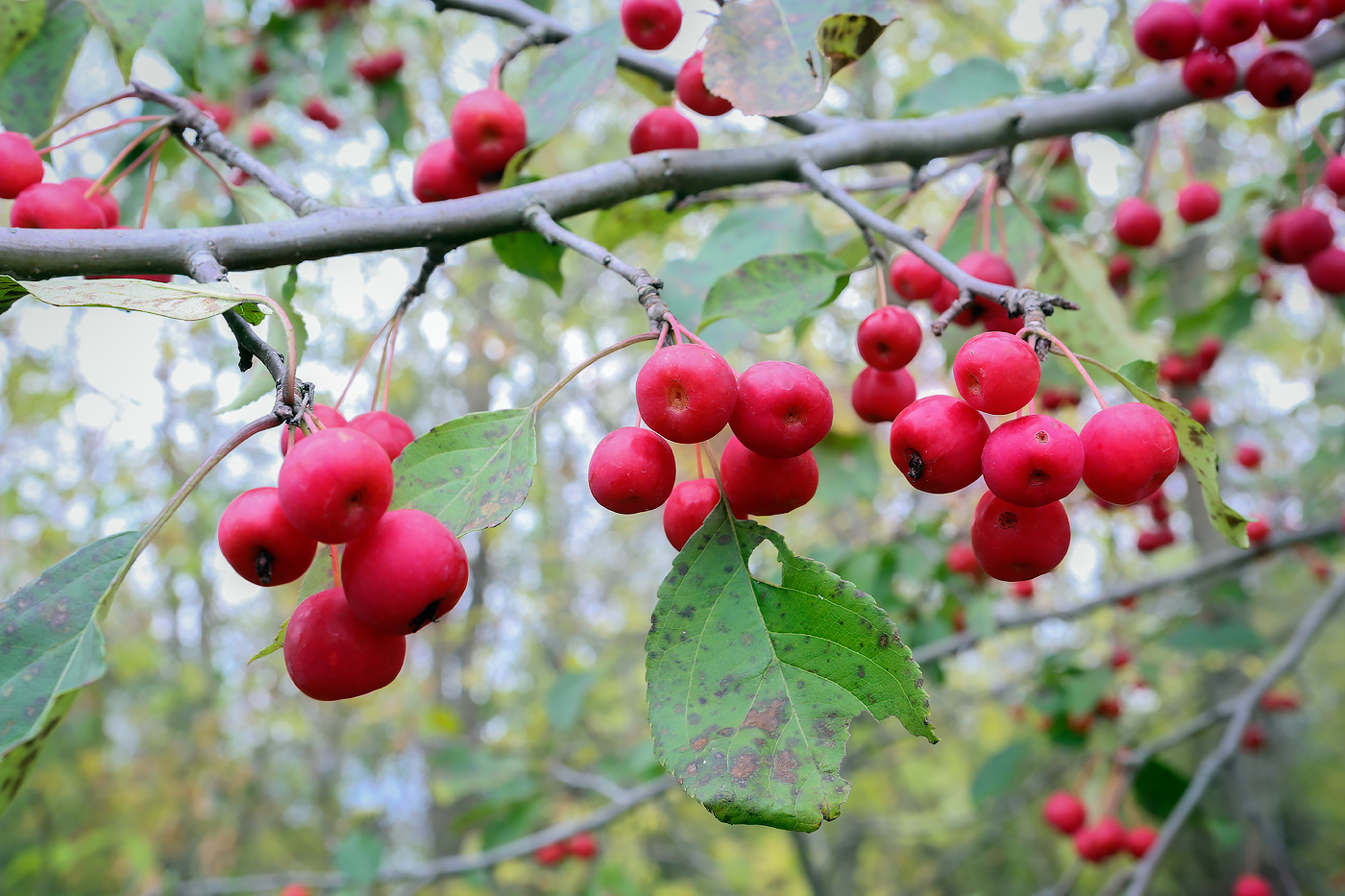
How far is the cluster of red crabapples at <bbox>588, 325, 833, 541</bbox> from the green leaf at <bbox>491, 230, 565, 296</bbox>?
648 millimetres

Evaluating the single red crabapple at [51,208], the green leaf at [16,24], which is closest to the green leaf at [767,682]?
the single red crabapple at [51,208]

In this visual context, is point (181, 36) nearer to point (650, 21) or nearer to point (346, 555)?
point (650, 21)

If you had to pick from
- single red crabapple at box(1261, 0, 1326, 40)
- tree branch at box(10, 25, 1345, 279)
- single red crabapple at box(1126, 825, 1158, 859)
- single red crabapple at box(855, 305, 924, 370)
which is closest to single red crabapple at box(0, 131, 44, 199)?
tree branch at box(10, 25, 1345, 279)

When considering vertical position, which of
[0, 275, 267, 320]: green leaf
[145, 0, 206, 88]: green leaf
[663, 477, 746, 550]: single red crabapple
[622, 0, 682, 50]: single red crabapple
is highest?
[145, 0, 206, 88]: green leaf

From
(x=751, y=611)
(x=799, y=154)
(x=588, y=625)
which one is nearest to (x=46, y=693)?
(x=751, y=611)

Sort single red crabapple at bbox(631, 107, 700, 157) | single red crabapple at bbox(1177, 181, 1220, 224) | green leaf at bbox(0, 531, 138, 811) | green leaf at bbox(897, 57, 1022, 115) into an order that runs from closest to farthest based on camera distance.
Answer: green leaf at bbox(0, 531, 138, 811) < single red crabapple at bbox(631, 107, 700, 157) < green leaf at bbox(897, 57, 1022, 115) < single red crabapple at bbox(1177, 181, 1220, 224)

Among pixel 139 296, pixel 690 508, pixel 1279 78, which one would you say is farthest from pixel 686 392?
pixel 1279 78

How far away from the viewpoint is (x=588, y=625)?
11062mm

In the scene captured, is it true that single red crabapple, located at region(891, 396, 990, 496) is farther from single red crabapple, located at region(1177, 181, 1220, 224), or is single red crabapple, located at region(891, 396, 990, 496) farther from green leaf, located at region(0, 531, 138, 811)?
single red crabapple, located at region(1177, 181, 1220, 224)

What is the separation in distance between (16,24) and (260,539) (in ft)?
4.62

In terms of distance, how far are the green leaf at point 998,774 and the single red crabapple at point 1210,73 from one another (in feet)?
9.34

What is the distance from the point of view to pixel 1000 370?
0.85 metres

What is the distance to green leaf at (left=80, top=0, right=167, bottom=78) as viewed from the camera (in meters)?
1.45

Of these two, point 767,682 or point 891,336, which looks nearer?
point 767,682
